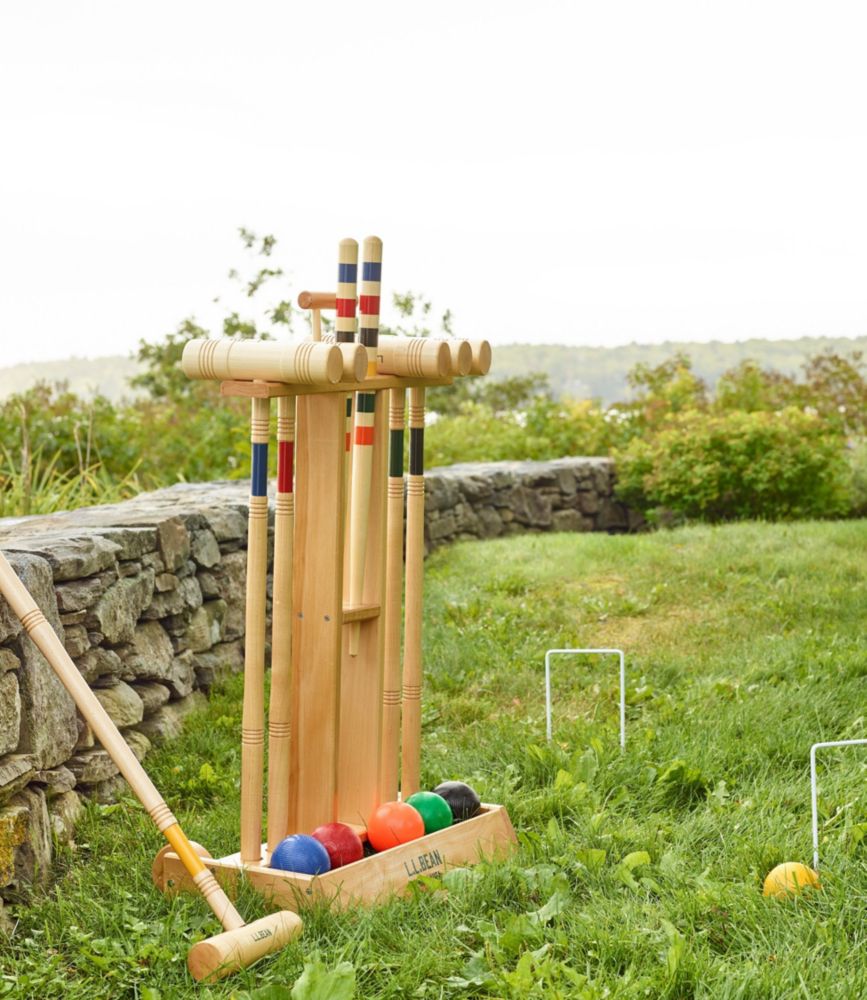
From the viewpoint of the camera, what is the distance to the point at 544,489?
30.9 ft

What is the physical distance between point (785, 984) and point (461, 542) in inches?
235

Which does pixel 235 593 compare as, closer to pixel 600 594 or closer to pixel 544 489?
pixel 600 594

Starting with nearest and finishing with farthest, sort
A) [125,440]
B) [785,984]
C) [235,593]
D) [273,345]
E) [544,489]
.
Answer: [785,984], [273,345], [235,593], [125,440], [544,489]

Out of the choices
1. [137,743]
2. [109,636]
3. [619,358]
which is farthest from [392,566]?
[619,358]

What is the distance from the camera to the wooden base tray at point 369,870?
2.98 meters

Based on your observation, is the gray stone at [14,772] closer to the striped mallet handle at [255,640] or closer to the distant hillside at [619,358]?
the striped mallet handle at [255,640]

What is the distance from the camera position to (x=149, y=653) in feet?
14.6

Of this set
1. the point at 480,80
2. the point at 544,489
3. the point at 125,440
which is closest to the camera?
the point at 125,440

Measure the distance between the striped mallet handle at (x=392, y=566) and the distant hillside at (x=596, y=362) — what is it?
23.0 meters

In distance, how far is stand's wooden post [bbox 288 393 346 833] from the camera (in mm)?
3123

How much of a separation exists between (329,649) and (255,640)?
0.23m

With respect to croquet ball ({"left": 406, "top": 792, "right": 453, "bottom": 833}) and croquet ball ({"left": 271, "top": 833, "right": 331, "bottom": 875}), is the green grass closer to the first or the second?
croquet ball ({"left": 271, "top": 833, "right": 331, "bottom": 875})

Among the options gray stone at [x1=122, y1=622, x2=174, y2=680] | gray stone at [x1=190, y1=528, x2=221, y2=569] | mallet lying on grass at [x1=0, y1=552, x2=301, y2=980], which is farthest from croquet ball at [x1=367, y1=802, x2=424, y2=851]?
gray stone at [x1=190, y1=528, x2=221, y2=569]

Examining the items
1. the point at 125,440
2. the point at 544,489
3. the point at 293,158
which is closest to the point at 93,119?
the point at 293,158
